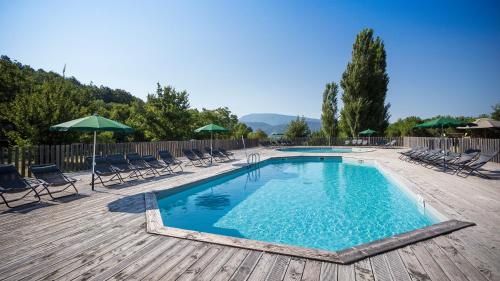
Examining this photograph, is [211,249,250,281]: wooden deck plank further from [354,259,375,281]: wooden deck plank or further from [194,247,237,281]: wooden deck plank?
[354,259,375,281]: wooden deck plank

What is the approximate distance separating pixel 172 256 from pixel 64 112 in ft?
39.4

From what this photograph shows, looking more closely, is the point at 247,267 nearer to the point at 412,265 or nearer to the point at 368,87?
the point at 412,265

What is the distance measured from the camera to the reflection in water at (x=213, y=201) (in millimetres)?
6512

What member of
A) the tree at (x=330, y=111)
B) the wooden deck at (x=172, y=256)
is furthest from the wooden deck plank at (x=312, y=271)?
the tree at (x=330, y=111)

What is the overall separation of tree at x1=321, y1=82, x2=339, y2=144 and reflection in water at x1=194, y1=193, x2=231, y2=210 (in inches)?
1032

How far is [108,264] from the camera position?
244 centimetres

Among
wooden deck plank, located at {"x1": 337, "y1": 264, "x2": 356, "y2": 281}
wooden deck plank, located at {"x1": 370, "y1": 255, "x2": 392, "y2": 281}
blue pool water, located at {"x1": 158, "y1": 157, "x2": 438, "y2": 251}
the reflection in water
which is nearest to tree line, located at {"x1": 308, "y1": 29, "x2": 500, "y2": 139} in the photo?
blue pool water, located at {"x1": 158, "y1": 157, "x2": 438, "y2": 251}

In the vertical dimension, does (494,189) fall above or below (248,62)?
below

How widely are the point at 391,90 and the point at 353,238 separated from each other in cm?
2975

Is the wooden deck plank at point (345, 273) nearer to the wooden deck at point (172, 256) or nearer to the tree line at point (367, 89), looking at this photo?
the wooden deck at point (172, 256)

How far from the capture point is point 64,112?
36.3 ft

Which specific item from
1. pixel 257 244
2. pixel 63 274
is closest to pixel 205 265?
pixel 257 244

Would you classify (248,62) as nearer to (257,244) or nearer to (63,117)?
(63,117)

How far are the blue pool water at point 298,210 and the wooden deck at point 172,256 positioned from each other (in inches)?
60.0
